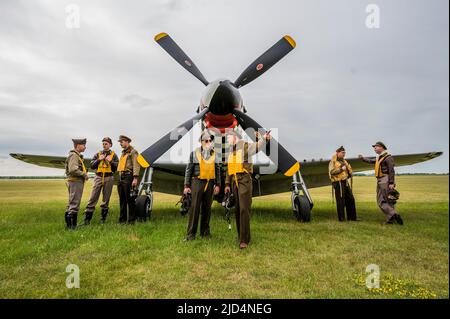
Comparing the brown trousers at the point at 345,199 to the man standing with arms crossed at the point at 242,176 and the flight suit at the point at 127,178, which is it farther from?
the flight suit at the point at 127,178

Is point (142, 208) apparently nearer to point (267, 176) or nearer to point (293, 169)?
point (293, 169)

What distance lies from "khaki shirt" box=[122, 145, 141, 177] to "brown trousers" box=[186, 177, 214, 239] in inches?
93.5

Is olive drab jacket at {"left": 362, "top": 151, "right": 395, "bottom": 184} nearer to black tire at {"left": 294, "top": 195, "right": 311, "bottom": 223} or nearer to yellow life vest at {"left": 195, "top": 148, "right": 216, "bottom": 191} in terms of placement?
black tire at {"left": 294, "top": 195, "right": 311, "bottom": 223}

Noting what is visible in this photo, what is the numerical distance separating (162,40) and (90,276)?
23.4 feet

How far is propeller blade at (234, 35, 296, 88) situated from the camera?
7289mm

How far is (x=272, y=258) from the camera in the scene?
3.79 metres

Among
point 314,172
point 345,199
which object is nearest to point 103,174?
point 345,199

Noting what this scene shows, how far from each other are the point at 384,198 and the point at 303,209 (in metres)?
2.13

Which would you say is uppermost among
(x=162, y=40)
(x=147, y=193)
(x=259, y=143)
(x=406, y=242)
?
(x=162, y=40)

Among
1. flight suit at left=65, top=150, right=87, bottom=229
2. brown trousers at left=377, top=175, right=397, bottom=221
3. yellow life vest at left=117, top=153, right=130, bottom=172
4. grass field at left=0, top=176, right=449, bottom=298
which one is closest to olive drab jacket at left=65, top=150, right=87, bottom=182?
flight suit at left=65, top=150, right=87, bottom=229

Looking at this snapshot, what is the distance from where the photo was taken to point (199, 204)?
5.01 meters
